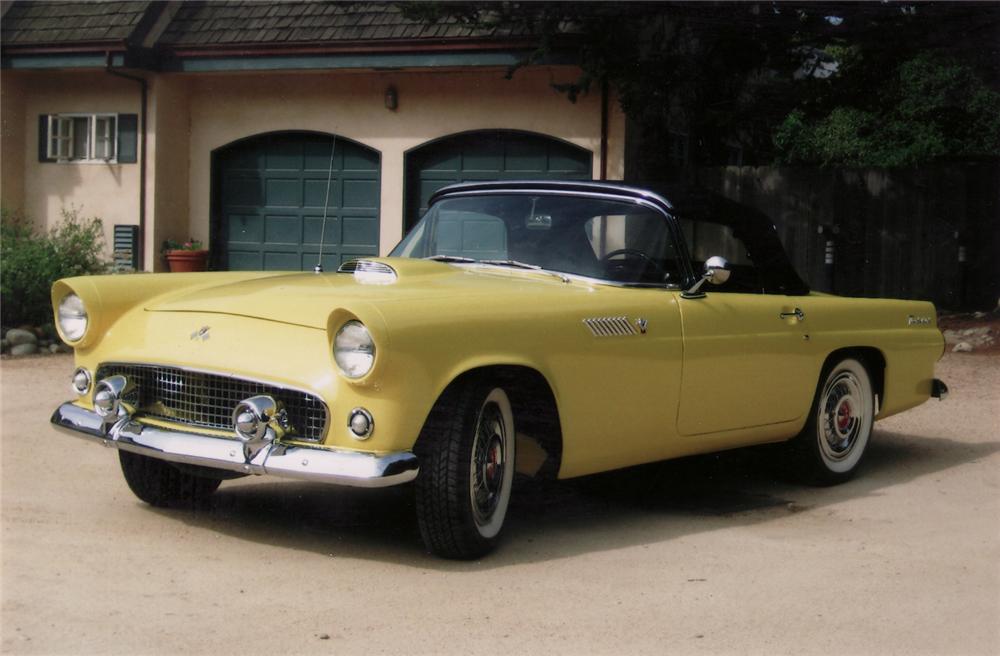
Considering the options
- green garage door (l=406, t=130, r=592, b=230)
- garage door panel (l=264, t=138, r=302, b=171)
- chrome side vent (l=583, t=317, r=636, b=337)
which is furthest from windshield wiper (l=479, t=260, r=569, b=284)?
garage door panel (l=264, t=138, r=302, b=171)

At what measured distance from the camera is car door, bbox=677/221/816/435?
557 cm

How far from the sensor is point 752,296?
605cm

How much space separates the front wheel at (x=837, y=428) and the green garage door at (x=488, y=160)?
8.15 metres

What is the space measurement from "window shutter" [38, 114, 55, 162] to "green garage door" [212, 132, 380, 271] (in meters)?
2.51

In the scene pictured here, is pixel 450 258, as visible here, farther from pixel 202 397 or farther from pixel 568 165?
pixel 568 165

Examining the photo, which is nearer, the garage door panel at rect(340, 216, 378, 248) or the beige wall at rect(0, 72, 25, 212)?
the garage door panel at rect(340, 216, 378, 248)

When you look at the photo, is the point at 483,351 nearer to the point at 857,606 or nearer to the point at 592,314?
the point at 592,314

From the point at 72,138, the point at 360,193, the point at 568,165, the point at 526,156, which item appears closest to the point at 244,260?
the point at 360,193

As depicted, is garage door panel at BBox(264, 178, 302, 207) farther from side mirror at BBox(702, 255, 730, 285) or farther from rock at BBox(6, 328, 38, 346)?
side mirror at BBox(702, 255, 730, 285)

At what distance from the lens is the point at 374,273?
17.6 feet

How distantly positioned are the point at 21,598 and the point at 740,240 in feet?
12.4

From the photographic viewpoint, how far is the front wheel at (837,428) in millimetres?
6449

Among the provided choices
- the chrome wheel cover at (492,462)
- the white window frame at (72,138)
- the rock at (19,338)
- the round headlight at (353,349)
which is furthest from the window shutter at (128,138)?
the round headlight at (353,349)

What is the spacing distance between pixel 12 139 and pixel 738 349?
13.9 metres
